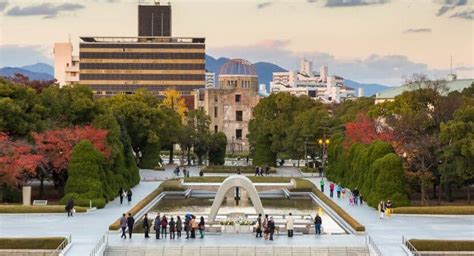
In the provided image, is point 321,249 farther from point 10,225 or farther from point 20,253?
point 10,225

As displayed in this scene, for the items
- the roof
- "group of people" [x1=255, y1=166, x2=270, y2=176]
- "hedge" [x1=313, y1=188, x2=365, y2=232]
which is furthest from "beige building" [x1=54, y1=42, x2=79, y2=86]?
"hedge" [x1=313, y1=188, x2=365, y2=232]

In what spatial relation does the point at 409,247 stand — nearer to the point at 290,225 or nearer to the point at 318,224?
the point at 318,224

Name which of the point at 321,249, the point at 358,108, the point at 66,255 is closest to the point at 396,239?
the point at 321,249

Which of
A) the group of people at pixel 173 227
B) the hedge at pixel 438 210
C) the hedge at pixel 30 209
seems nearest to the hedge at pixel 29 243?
the group of people at pixel 173 227

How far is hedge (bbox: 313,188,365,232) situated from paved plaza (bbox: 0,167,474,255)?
76 cm

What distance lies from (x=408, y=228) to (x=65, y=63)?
13859cm

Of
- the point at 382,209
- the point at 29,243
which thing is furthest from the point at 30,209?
the point at 382,209

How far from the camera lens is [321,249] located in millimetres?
37906

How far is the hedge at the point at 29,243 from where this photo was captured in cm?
3822

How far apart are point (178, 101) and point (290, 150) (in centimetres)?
3981

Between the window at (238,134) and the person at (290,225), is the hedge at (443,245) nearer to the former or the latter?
the person at (290,225)

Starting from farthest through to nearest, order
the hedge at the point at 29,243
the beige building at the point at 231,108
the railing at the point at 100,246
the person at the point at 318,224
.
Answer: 1. the beige building at the point at 231,108
2. the person at the point at 318,224
3. the hedge at the point at 29,243
4. the railing at the point at 100,246

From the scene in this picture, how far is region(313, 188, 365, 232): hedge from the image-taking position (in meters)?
43.1

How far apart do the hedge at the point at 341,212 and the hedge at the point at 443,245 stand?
483 cm
